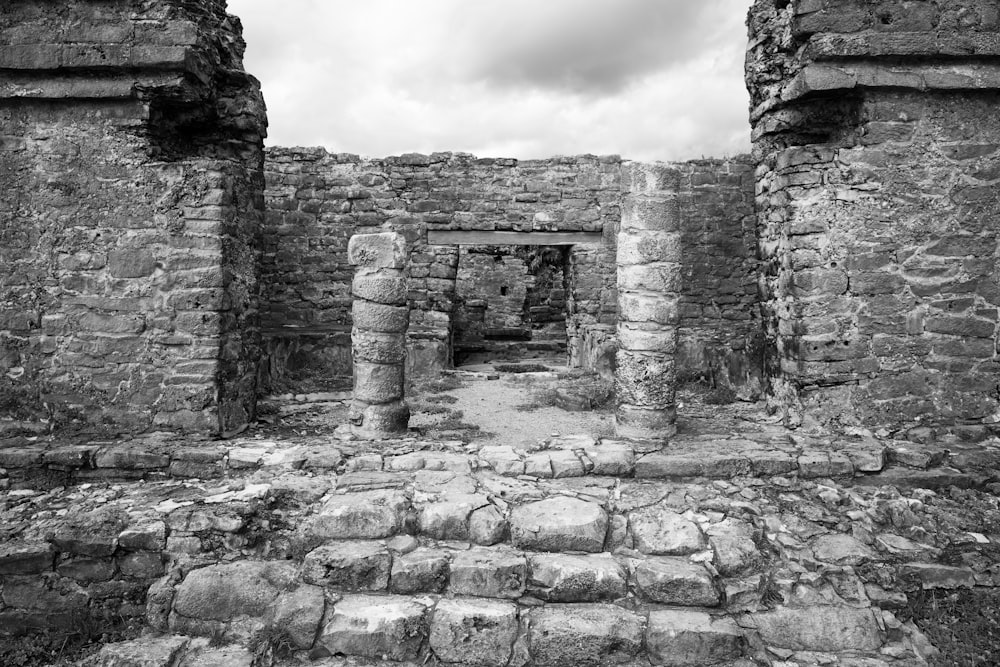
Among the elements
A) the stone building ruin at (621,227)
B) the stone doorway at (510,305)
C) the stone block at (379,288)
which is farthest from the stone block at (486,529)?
the stone doorway at (510,305)

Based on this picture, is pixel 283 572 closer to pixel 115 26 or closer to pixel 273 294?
pixel 115 26

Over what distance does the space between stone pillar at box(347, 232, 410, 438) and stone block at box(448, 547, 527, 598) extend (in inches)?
77.8

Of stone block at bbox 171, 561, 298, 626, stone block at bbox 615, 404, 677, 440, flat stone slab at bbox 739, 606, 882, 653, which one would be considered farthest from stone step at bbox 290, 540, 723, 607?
stone block at bbox 615, 404, 677, 440

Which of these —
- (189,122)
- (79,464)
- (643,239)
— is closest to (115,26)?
(189,122)

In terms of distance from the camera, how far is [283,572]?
448 centimetres

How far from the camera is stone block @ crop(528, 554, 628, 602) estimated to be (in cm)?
430

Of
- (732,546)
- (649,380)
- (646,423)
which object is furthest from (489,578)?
(649,380)

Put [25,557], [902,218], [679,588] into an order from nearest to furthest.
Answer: [679,588]
[25,557]
[902,218]

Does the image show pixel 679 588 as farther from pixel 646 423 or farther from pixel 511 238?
pixel 511 238

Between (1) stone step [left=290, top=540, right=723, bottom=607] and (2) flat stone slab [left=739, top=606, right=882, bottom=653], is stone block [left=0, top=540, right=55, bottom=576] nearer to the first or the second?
(1) stone step [left=290, top=540, right=723, bottom=607]

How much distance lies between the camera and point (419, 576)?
4371 mm

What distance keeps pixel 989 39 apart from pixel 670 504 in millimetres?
5055

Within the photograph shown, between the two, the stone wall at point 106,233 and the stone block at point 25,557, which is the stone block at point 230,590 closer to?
→ the stone block at point 25,557

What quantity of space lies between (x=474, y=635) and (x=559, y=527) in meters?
0.98
